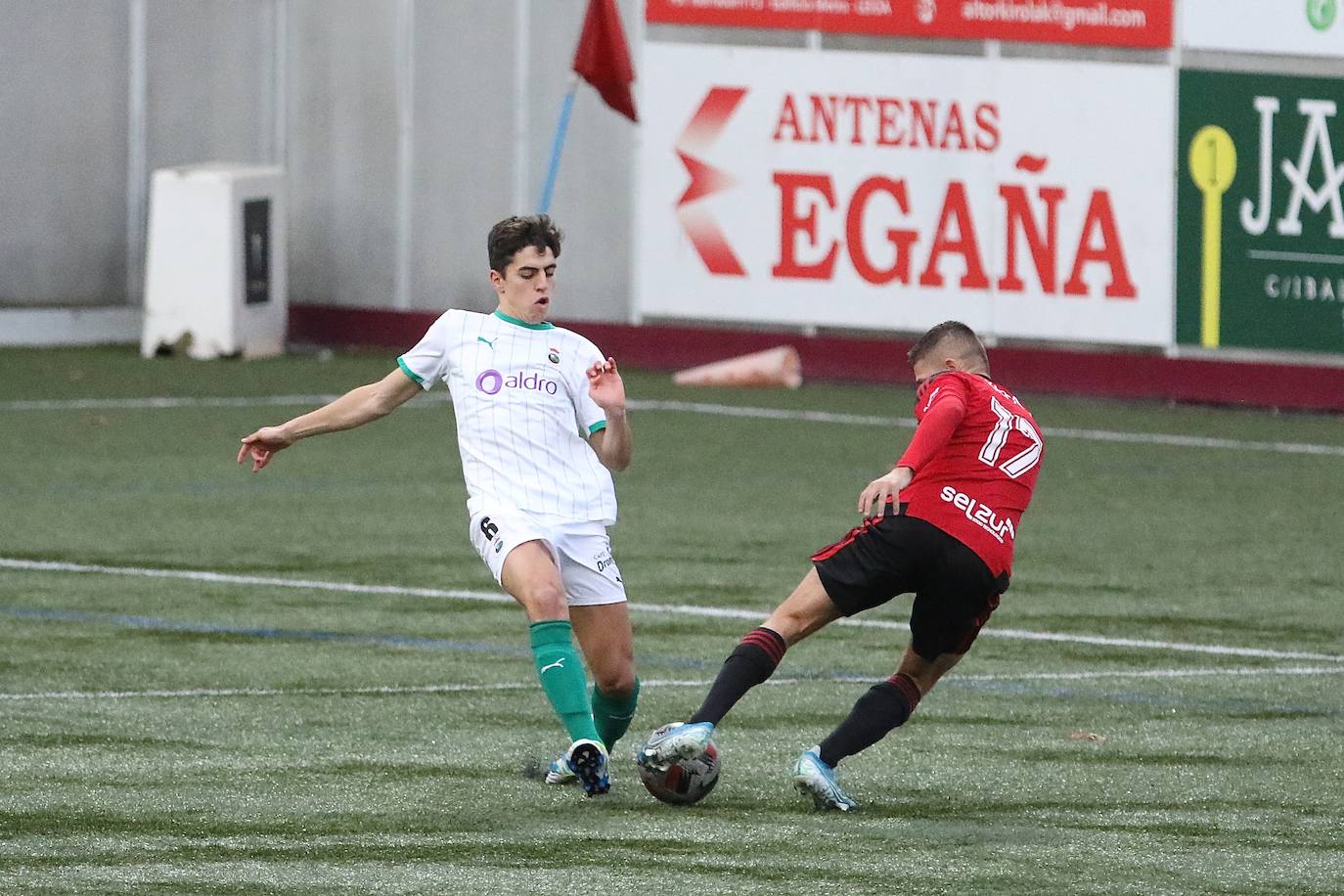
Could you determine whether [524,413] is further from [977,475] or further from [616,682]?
[977,475]

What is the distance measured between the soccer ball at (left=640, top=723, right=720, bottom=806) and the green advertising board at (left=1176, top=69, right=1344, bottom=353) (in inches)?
495

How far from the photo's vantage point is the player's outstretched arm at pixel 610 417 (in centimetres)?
782

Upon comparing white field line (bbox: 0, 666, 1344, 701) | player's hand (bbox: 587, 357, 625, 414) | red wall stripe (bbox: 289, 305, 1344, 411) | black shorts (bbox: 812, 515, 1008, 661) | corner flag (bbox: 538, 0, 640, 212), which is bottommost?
red wall stripe (bbox: 289, 305, 1344, 411)

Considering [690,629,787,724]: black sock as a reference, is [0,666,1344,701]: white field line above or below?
below

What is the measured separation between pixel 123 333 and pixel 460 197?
325 cm

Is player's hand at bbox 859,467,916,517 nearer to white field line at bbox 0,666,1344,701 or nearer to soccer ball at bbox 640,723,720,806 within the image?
soccer ball at bbox 640,723,720,806

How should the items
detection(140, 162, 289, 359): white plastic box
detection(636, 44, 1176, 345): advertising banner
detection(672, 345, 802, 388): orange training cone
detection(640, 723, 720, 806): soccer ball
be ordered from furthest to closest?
detection(140, 162, 289, 359): white plastic box < detection(672, 345, 802, 388): orange training cone < detection(636, 44, 1176, 345): advertising banner < detection(640, 723, 720, 806): soccer ball

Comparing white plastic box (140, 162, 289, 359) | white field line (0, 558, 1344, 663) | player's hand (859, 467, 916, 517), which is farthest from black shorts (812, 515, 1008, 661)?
white plastic box (140, 162, 289, 359)

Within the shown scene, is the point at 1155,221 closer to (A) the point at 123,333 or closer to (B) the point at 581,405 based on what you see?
(A) the point at 123,333

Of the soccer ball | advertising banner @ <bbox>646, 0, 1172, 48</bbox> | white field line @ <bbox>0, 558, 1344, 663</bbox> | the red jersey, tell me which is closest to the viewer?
the soccer ball

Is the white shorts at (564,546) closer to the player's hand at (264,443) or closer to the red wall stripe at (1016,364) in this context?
the player's hand at (264,443)

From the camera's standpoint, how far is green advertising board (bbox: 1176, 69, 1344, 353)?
19438 mm

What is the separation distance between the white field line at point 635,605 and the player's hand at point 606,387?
3.71 meters

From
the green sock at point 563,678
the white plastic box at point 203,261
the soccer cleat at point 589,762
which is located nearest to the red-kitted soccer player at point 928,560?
the soccer cleat at point 589,762
